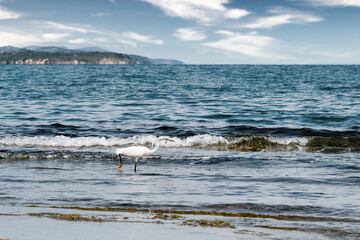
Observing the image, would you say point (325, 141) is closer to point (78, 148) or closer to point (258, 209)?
point (78, 148)

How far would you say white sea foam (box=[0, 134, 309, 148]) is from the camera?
18156 mm

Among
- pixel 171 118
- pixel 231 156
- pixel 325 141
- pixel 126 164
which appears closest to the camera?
pixel 126 164

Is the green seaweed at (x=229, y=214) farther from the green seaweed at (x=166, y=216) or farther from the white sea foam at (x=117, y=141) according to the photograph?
the white sea foam at (x=117, y=141)

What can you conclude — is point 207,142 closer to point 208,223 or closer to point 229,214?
point 229,214

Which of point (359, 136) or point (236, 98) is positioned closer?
point (359, 136)

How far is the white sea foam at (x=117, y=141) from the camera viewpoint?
18.2 m

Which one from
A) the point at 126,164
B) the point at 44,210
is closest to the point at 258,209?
the point at 44,210

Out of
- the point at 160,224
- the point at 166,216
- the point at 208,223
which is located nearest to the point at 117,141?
the point at 166,216

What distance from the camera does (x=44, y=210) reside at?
7.50 metres

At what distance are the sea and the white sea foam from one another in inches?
1.6

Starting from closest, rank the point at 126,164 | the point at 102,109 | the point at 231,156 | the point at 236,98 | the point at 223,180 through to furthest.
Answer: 1. the point at 223,180
2. the point at 126,164
3. the point at 231,156
4. the point at 102,109
5. the point at 236,98

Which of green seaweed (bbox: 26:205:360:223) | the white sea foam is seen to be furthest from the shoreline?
the white sea foam

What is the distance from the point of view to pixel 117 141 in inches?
731

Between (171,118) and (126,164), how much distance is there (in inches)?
414
